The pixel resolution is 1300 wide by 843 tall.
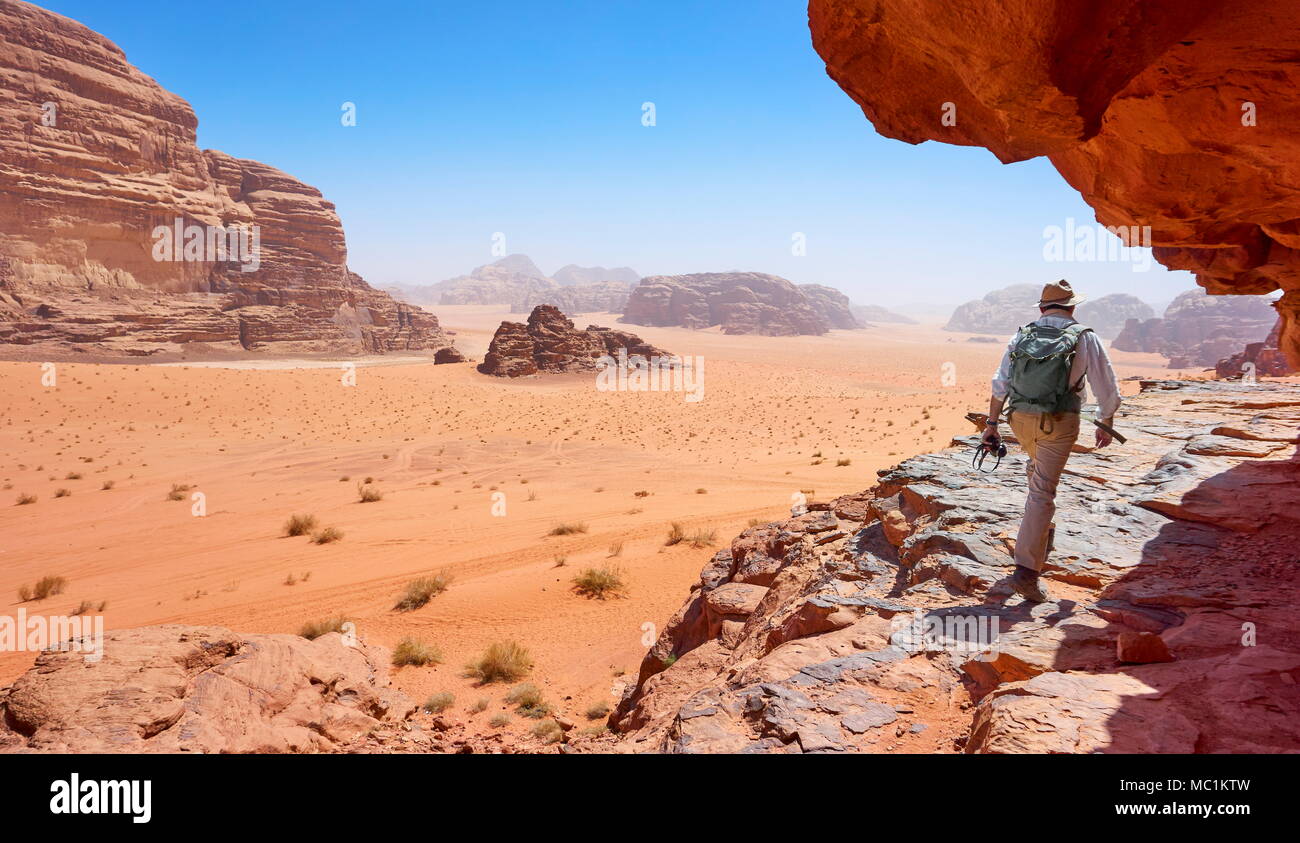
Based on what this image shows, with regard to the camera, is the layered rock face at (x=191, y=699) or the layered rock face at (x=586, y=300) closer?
the layered rock face at (x=191, y=699)

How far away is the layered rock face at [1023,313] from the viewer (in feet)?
448

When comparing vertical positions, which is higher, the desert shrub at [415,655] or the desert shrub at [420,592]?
the desert shrub at [420,592]

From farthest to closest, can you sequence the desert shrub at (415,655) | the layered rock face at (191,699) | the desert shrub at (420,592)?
the desert shrub at (420,592)
the desert shrub at (415,655)
the layered rock face at (191,699)

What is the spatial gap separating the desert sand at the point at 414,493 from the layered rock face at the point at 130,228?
20761mm

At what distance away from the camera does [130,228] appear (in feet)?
174

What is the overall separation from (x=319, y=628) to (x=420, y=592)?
4.07 ft

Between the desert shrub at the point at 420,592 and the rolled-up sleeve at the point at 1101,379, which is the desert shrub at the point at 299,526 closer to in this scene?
the desert shrub at the point at 420,592

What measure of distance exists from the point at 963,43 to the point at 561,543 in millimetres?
8399
